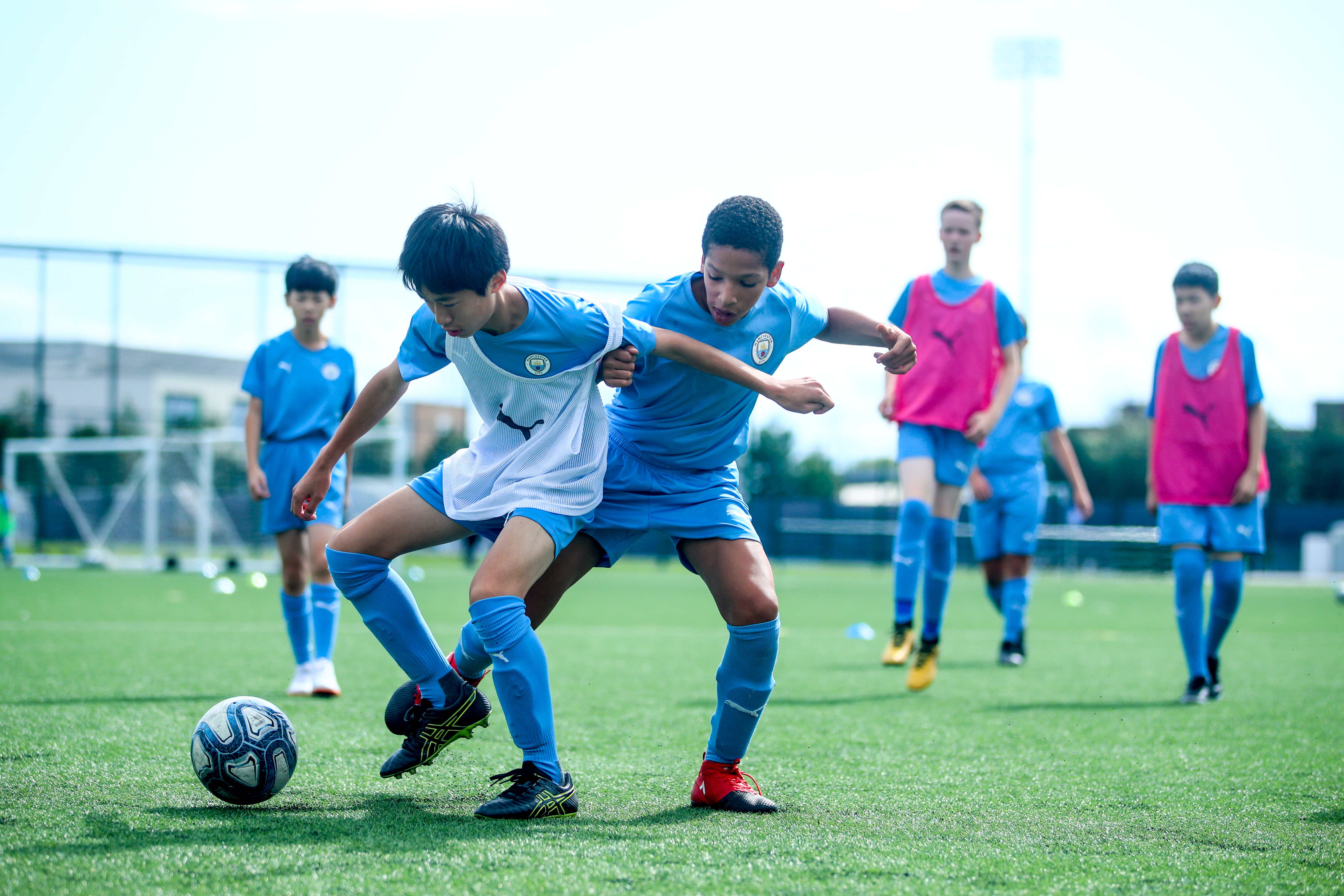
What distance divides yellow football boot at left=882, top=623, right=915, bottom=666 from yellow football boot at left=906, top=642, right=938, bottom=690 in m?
0.39

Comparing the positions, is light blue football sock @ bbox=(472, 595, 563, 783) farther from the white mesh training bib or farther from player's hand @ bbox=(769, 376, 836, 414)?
player's hand @ bbox=(769, 376, 836, 414)

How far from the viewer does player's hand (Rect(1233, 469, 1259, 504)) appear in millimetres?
5508

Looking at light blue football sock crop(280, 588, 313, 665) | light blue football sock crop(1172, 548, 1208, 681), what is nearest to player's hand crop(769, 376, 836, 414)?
light blue football sock crop(280, 588, 313, 665)

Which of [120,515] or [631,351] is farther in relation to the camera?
[120,515]

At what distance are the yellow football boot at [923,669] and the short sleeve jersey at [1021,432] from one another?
2.51 metres

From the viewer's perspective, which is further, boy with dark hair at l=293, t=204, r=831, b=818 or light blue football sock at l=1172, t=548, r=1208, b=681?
light blue football sock at l=1172, t=548, r=1208, b=681

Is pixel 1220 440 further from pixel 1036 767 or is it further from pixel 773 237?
pixel 773 237

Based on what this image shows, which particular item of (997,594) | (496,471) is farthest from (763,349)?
(997,594)

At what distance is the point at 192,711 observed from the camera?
4586mm

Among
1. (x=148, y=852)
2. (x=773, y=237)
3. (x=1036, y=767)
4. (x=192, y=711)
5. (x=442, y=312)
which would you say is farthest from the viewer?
(x=192, y=711)

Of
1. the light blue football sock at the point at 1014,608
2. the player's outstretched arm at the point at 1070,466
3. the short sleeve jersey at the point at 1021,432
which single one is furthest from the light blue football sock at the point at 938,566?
the player's outstretched arm at the point at 1070,466

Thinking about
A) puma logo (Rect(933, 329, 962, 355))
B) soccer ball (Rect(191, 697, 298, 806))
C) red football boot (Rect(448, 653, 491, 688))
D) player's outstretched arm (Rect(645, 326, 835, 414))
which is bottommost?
soccer ball (Rect(191, 697, 298, 806))

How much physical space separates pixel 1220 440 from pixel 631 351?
12.5ft

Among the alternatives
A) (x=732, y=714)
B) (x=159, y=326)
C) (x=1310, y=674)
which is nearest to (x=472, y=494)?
(x=732, y=714)
